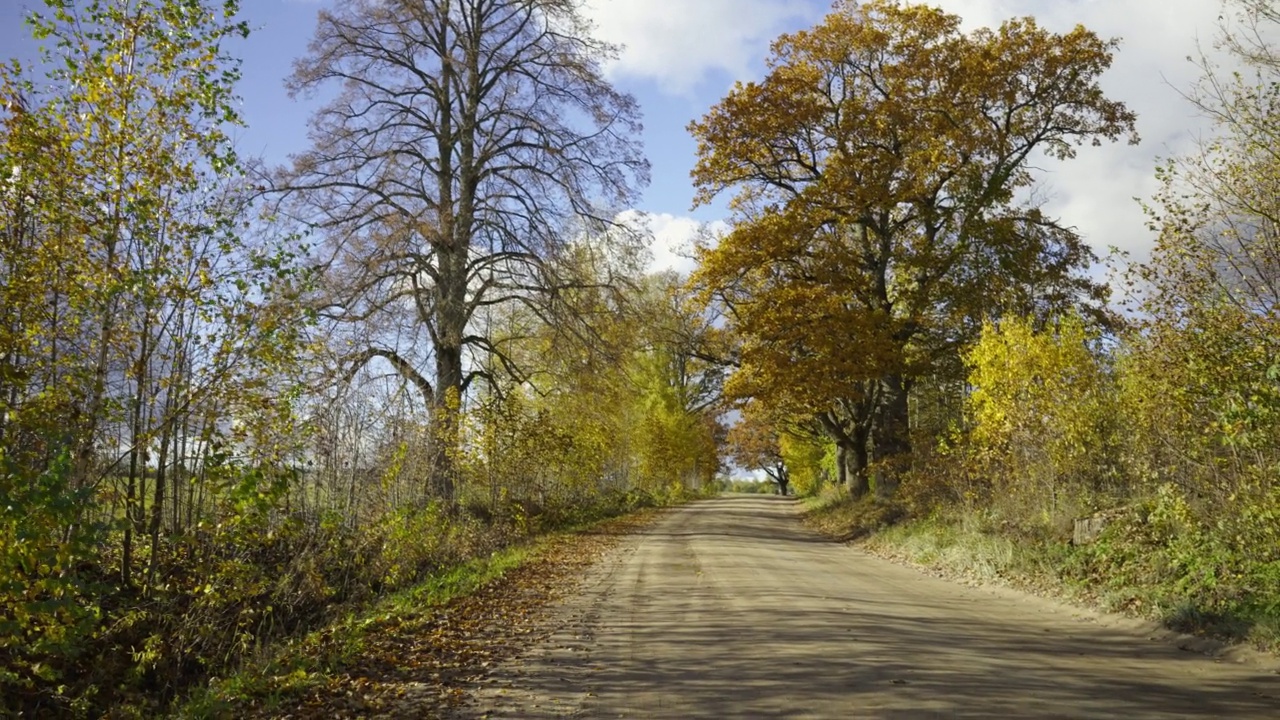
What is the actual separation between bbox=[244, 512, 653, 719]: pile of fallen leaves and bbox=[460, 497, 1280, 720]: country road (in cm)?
39

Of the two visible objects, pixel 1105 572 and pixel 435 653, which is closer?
pixel 435 653

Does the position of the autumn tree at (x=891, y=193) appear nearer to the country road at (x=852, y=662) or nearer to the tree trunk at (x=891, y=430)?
the tree trunk at (x=891, y=430)

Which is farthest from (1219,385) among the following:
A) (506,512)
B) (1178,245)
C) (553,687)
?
(506,512)

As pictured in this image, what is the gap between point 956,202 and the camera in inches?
957

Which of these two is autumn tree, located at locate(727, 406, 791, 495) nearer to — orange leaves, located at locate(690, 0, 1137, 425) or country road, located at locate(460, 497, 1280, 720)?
orange leaves, located at locate(690, 0, 1137, 425)

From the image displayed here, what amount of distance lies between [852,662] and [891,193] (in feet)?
60.7

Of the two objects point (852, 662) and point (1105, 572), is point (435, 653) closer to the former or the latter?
point (852, 662)

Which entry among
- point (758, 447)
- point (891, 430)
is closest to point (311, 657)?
point (891, 430)

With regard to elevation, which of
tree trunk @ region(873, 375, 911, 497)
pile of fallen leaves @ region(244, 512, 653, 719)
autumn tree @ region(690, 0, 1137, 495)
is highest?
autumn tree @ region(690, 0, 1137, 495)

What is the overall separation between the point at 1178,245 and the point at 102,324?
11.2 metres

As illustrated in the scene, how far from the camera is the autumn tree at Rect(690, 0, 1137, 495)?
23.0 meters

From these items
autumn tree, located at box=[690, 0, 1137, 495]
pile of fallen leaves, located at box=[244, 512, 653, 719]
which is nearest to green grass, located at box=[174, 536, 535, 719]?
pile of fallen leaves, located at box=[244, 512, 653, 719]

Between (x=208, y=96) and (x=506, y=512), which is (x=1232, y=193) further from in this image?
(x=506, y=512)

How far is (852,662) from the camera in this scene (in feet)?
23.7
